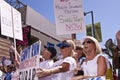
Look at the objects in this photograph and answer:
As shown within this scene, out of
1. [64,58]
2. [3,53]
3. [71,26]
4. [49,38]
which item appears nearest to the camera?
[64,58]

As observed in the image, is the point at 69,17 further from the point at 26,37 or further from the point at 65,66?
the point at 65,66

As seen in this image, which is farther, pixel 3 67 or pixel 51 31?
pixel 51 31

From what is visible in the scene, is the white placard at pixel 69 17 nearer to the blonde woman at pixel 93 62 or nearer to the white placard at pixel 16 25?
the white placard at pixel 16 25

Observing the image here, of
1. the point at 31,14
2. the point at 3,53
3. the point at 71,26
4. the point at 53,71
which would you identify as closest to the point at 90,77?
the point at 53,71

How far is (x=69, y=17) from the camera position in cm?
755

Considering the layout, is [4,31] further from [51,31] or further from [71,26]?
[51,31]

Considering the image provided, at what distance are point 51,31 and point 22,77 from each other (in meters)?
25.3

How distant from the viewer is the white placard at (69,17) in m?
7.39

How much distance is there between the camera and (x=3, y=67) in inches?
296

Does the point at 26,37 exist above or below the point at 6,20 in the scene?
below

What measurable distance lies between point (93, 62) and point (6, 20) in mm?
2422

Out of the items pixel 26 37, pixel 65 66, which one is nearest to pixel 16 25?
pixel 26 37

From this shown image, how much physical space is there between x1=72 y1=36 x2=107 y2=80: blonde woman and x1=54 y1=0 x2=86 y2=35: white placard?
2.38 meters

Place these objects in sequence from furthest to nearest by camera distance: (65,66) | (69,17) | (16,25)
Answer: (69,17), (16,25), (65,66)
